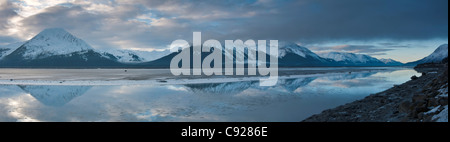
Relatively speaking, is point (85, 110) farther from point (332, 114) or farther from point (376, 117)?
point (376, 117)

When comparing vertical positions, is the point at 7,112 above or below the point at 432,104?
below

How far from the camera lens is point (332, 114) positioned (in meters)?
10.9

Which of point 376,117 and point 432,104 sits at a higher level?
point 432,104

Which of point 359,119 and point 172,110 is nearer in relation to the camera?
point 359,119

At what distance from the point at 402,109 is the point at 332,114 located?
241 centimetres

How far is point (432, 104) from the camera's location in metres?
8.36
